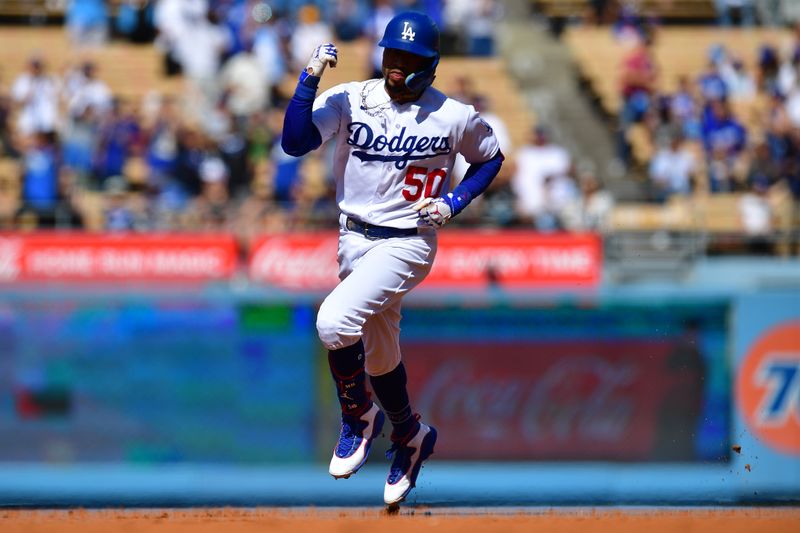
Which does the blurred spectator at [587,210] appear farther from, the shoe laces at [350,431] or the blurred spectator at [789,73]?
the shoe laces at [350,431]

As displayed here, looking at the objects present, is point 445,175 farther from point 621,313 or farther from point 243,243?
point 243,243

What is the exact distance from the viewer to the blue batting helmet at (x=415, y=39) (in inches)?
279

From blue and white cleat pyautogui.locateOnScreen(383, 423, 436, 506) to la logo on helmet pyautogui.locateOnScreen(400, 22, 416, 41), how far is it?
2369 millimetres

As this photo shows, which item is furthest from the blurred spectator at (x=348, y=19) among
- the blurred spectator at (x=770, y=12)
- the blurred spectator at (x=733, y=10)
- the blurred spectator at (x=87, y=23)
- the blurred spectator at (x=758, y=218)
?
the blurred spectator at (x=770, y=12)

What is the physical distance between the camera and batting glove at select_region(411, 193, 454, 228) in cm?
722

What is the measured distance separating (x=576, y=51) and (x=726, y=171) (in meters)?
3.57

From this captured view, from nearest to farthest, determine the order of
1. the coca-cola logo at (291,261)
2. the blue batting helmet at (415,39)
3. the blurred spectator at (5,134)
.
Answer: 1. the blue batting helmet at (415,39)
2. the coca-cola logo at (291,261)
3. the blurred spectator at (5,134)

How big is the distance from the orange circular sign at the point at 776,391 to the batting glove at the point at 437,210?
4.55 m

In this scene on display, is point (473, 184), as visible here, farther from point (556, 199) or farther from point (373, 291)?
point (556, 199)

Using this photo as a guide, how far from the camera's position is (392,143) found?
7270 millimetres

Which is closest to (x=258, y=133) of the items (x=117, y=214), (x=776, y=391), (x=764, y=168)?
(x=117, y=214)

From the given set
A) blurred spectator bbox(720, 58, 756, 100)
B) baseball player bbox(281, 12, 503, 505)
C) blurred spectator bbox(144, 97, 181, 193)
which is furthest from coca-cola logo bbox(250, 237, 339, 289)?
baseball player bbox(281, 12, 503, 505)

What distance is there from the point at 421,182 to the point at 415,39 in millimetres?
817

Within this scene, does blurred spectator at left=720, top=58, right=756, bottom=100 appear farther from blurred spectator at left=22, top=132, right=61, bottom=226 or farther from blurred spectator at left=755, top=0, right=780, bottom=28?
blurred spectator at left=22, top=132, right=61, bottom=226
